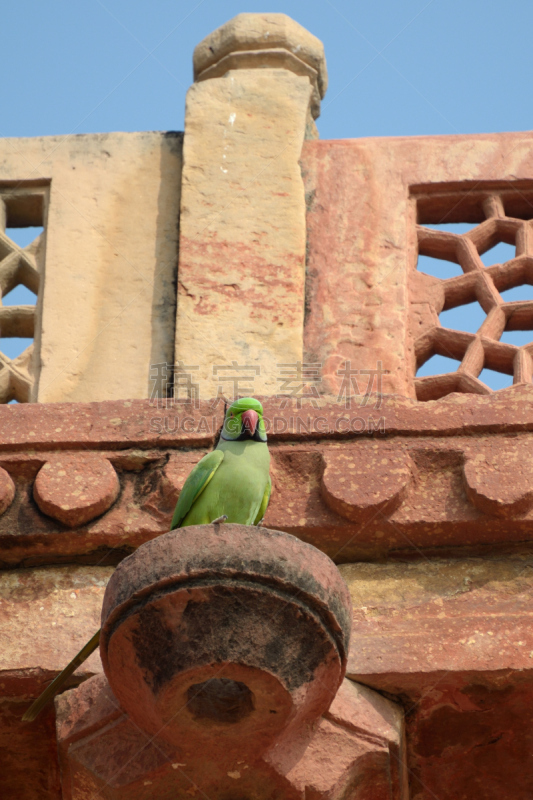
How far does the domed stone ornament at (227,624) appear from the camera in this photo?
2215 mm

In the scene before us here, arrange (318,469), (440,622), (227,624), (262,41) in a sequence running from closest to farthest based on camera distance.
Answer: (227,624)
(440,622)
(318,469)
(262,41)

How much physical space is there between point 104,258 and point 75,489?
1.14 m

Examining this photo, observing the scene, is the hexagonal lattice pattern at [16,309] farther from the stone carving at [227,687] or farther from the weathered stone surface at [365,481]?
the stone carving at [227,687]

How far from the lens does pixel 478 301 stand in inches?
149

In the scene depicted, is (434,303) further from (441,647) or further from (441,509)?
(441,647)

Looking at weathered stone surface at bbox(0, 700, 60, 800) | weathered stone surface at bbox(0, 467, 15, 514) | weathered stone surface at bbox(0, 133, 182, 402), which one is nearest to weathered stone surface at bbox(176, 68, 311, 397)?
weathered stone surface at bbox(0, 133, 182, 402)

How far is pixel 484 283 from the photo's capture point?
12.2 feet

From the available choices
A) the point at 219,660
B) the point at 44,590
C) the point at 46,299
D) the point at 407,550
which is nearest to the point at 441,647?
the point at 407,550

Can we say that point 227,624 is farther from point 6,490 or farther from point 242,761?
point 6,490

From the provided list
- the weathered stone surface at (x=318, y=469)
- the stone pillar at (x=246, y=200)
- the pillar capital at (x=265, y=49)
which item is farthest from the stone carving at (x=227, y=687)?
the pillar capital at (x=265, y=49)

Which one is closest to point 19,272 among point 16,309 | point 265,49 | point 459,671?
point 16,309

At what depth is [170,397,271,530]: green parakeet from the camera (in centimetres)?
286

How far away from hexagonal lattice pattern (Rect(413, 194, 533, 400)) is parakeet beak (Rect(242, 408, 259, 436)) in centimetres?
72

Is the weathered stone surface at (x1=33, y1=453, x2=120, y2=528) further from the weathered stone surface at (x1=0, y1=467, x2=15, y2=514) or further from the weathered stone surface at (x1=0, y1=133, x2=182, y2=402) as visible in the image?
the weathered stone surface at (x1=0, y1=133, x2=182, y2=402)
